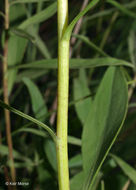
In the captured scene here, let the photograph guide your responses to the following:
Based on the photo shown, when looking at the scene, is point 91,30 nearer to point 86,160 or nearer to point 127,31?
point 127,31

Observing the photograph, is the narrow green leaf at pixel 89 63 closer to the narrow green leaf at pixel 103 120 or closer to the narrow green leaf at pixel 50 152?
the narrow green leaf at pixel 103 120

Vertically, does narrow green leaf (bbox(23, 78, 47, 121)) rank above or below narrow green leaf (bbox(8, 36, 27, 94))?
below

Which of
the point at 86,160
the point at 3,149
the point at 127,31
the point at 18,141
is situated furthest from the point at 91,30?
the point at 86,160

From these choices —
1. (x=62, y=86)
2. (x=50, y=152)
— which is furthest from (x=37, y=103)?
(x=62, y=86)

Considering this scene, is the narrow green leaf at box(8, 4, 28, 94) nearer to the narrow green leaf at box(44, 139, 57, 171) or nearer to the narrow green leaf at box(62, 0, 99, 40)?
the narrow green leaf at box(44, 139, 57, 171)

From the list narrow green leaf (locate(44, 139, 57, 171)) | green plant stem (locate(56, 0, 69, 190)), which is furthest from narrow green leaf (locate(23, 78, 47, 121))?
green plant stem (locate(56, 0, 69, 190))

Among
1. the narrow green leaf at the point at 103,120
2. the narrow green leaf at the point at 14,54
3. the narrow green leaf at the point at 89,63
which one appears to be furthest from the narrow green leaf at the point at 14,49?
the narrow green leaf at the point at 103,120
